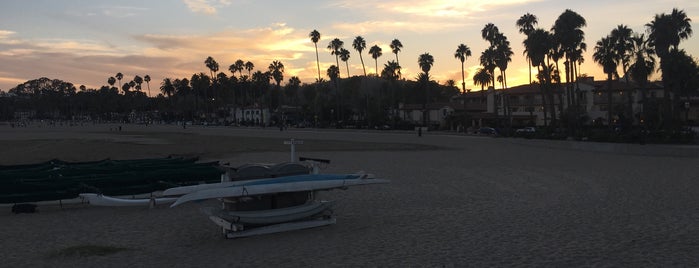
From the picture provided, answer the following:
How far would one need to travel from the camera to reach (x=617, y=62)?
4862cm

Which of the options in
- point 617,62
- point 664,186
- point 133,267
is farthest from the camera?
point 617,62

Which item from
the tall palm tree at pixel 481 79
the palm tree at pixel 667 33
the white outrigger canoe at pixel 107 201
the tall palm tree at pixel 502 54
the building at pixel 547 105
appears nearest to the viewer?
the white outrigger canoe at pixel 107 201

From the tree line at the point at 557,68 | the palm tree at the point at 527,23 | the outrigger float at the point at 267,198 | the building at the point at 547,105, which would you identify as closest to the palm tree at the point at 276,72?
the tree line at the point at 557,68

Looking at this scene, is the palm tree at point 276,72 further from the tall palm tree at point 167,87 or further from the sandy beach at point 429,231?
the sandy beach at point 429,231

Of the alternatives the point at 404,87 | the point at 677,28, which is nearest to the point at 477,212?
the point at 677,28

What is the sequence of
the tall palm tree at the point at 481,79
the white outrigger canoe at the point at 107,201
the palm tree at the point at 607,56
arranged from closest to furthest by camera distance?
the white outrigger canoe at the point at 107,201 → the palm tree at the point at 607,56 → the tall palm tree at the point at 481,79

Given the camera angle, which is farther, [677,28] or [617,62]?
[617,62]

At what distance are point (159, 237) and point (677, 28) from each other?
4504 cm

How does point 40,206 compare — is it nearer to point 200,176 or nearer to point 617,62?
point 200,176

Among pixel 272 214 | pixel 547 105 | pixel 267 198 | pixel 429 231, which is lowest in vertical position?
pixel 429 231

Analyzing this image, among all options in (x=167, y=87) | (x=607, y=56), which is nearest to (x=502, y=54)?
(x=607, y=56)

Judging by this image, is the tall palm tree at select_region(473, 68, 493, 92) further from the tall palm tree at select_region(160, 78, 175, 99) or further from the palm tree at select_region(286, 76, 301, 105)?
the tall palm tree at select_region(160, 78, 175, 99)

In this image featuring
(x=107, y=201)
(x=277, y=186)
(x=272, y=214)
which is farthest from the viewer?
(x=107, y=201)

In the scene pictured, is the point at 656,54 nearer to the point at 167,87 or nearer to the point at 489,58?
the point at 489,58
